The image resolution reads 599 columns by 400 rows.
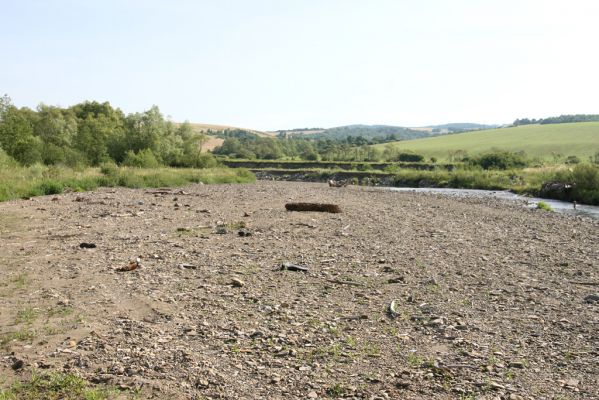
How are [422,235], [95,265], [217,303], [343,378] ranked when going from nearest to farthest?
1. [343,378]
2. [217,303]
3. [95,265]
4. [422,235]

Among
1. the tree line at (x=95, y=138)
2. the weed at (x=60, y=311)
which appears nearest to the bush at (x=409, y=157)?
the tree line at (x=95, y=138)

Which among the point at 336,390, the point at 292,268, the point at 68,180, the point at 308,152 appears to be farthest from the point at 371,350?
the point at 308,152

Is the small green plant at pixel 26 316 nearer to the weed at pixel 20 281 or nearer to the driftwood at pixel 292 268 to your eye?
the weed at pixel 20 281

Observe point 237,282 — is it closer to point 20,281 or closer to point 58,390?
point 20,281

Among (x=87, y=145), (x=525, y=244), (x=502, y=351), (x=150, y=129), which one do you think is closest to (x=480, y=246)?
(x=525, y=244)

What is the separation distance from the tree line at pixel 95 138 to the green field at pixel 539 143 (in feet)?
183

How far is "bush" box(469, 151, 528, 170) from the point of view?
76062 mm

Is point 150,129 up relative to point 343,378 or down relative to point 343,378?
up

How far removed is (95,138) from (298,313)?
50030mm

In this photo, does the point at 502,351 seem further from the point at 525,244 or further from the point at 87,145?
the point at 87,145

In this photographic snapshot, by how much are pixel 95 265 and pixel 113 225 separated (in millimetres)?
6449

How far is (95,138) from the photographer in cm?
5294

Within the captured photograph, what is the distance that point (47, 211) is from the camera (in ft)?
67.0

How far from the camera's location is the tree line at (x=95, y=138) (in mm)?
42344
